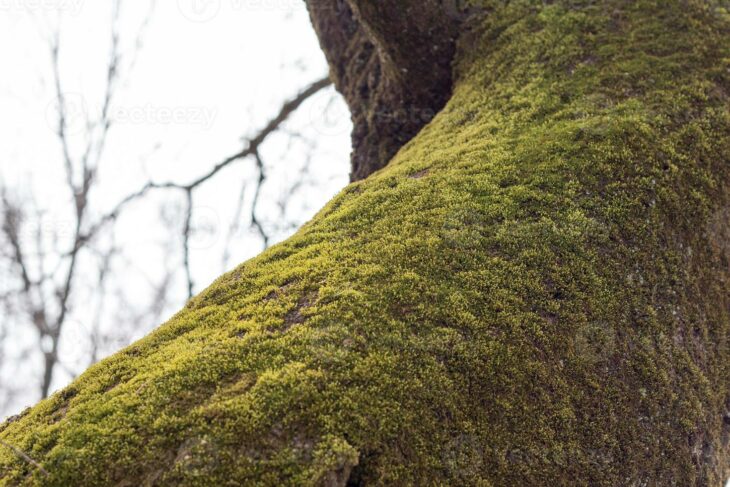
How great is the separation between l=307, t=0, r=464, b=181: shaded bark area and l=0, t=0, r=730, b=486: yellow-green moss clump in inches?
39.4

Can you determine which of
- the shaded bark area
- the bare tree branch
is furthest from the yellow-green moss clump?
the shaded bark area

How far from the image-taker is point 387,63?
15.1 ft

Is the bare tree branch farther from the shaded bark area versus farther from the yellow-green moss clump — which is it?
the shaded bark area

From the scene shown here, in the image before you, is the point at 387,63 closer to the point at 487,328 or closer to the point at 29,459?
the point at 487,328

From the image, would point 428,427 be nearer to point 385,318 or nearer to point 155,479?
point 385,318

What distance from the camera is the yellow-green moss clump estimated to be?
1.99 meters

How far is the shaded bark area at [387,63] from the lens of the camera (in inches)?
168

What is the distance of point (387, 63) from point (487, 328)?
2.86 metres

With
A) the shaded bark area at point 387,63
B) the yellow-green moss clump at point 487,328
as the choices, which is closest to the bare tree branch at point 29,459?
the yellow-green moss clump at point 487,328

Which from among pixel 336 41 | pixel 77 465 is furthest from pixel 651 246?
pixel 336 41

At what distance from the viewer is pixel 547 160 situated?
9.95ft

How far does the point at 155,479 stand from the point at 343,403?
2.07ft

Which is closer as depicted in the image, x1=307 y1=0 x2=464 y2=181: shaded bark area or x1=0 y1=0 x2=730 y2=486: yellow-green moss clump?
x1=0 y1=0 x2=730 y2=486: yellow-green moss clump

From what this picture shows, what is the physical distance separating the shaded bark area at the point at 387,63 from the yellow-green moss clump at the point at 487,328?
1.00 m
